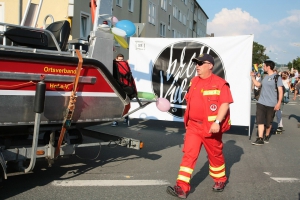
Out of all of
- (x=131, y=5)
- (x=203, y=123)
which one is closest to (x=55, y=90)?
(x=203, y=123)

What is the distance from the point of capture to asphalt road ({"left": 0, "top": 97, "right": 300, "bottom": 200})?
473cm

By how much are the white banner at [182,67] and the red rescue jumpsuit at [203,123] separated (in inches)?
174

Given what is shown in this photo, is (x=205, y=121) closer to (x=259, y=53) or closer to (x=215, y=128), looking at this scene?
(x=215, y=128)

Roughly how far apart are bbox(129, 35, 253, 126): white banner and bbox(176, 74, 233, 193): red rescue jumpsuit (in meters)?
4.42

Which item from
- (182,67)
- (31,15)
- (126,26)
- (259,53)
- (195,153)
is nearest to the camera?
(195,153)

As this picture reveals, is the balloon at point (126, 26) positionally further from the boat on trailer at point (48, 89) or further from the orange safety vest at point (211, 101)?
the orange safety vest at point (211, 101)

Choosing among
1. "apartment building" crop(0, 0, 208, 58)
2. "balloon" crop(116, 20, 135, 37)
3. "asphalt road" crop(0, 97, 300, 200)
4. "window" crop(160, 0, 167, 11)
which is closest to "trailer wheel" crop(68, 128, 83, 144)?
"asphalt road" crop(0, 97, 300, 200)

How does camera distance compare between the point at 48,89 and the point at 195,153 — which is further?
the point at 195,153

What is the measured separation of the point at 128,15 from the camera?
28859 millimetres

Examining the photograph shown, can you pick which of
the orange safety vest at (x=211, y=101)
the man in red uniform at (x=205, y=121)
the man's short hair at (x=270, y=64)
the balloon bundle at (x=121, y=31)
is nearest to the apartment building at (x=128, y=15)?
the balloon bundle at (x=121, y=31)

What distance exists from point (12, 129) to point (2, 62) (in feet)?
2.89

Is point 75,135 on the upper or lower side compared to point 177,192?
upper

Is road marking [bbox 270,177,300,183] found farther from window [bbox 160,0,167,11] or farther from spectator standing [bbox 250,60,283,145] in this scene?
window [bbox 160,0,167,11]

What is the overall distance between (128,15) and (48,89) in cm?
2522
